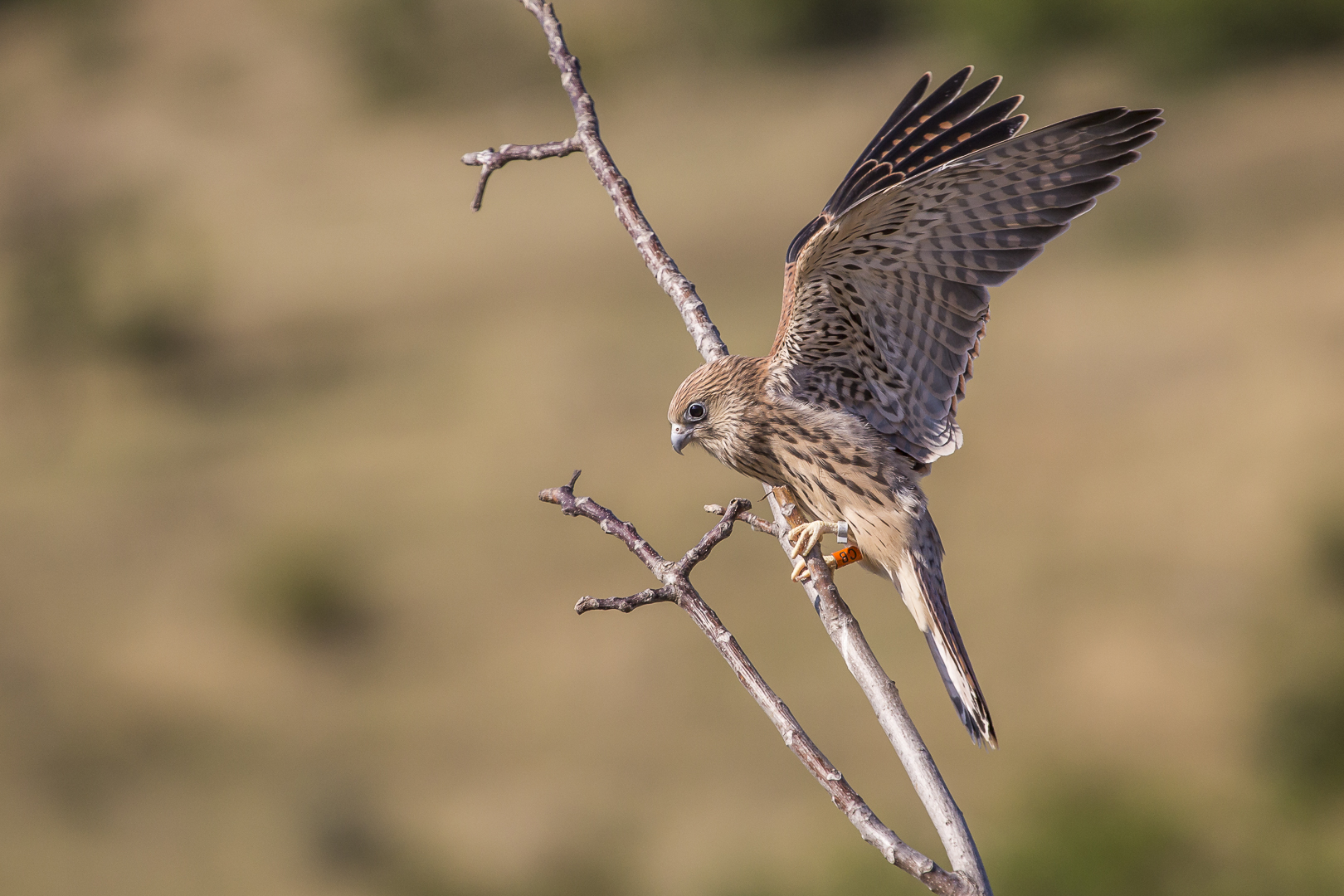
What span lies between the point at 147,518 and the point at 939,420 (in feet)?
63.2

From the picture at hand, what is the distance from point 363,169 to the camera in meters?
28.2

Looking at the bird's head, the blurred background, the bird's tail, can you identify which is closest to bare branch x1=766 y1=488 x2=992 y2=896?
the bird's tail

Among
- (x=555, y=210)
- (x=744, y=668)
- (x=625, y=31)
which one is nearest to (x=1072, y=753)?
(x=744, y=668)

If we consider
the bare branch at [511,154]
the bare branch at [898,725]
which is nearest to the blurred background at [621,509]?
the bare branch at [898,725]

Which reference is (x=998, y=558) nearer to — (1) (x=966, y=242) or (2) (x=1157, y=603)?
(2) (x=1157, y=603)

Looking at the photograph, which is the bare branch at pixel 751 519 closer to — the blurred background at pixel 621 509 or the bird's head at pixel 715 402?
the bird's head at pixel 715 402

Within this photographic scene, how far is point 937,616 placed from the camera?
163 inches

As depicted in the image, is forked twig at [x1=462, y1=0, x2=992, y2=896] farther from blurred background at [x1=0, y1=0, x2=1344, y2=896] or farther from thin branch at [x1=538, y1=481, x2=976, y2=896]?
blurred background at [x1=0, y1=0, x2=1344, y2=896]

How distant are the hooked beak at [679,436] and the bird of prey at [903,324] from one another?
0.01 metres

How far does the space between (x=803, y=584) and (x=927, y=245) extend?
1.11 meters

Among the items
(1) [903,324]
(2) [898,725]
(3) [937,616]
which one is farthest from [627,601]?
(1) [903,324]

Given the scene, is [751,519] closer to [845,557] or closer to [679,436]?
[845,557]

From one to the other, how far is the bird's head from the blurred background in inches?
384

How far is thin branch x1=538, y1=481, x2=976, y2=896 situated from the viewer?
2449 millimetres
